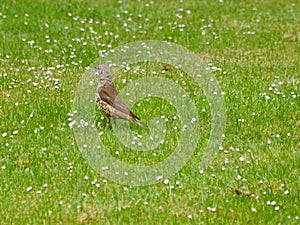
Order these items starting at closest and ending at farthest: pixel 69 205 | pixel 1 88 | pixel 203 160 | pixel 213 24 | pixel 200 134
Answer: pixel 69 205 → pixel 203 160 → pixel 200 134 → pixel 1 88 → pixel 213 24

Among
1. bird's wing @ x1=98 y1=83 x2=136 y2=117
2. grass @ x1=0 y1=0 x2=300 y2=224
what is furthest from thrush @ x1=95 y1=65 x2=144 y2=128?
grass @ x1=0 y1=0 x2=300 y2=224

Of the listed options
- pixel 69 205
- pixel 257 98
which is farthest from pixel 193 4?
Result: pixel 69 205

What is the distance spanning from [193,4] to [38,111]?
645 centimetres

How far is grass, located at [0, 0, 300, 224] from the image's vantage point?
805 centimetres

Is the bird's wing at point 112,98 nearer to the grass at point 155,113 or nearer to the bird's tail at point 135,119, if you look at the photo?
the bird's tail at point 135,119

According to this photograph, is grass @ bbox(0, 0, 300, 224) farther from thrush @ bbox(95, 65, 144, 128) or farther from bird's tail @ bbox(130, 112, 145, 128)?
thrush @ bbox(95, 65, 144, 128)

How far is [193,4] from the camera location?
627 inches

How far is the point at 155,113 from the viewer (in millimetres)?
10430

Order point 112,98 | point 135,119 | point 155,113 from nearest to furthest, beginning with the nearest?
point 135,119 → point 112,98 → point 155,113

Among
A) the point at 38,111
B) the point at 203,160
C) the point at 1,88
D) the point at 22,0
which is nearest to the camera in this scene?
the point at 203,160

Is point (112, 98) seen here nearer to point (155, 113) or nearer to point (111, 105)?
point (111, 105)

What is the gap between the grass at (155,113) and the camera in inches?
317

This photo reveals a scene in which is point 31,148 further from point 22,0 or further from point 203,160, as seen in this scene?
point 22,0

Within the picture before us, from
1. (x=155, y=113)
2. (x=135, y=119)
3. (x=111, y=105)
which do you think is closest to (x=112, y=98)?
(x=111, y=105)
